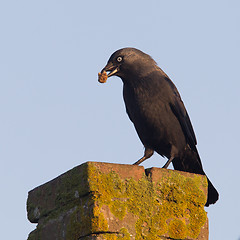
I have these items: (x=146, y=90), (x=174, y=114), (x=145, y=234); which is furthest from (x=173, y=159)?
(x=145, y=234)

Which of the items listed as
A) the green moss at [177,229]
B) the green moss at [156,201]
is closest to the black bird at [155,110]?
the green moss at [156,201]

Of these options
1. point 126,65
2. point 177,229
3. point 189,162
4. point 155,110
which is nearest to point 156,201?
point 177,229

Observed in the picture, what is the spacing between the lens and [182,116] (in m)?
6.22

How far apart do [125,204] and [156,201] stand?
11.1 inches

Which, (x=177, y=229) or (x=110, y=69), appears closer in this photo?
(x=177, y=229)

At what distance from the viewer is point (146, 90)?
5914 mm

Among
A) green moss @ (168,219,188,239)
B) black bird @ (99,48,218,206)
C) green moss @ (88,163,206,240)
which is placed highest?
black bird @ (99,48,218,206)

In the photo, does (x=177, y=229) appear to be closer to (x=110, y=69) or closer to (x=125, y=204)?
(x=125, y=204)

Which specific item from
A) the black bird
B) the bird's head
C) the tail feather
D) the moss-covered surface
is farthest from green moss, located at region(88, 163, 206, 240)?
the bird's head

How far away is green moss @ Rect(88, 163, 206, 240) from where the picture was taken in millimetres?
3766

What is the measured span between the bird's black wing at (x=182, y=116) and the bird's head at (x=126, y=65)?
36 centimetres

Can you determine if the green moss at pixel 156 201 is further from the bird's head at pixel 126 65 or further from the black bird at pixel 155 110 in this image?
the bird's head at pixel 126 65

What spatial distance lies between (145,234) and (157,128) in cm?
223

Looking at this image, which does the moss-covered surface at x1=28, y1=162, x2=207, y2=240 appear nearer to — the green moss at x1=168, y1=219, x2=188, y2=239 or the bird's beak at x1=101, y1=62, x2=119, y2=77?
the green moss at x1=168, y1=219, x2=188, y2=239
